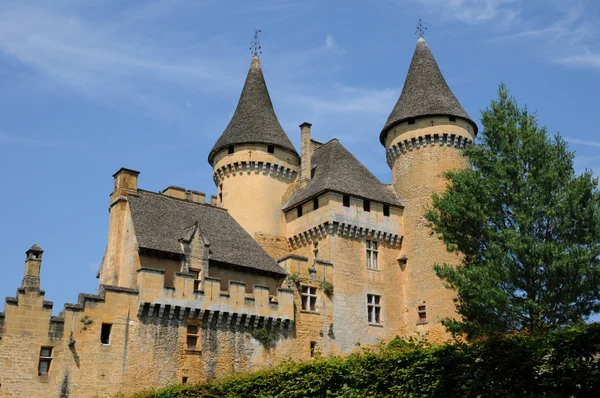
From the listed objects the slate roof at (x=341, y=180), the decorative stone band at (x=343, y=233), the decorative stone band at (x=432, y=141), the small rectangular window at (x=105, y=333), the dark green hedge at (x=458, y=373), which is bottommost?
the dark green hedge at (x=458, y=373)

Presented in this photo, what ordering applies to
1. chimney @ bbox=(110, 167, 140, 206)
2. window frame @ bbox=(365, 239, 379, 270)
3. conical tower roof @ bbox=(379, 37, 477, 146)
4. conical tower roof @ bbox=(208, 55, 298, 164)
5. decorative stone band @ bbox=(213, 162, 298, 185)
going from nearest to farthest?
chimney @ bbox=(110, 167, 140, 206) < window frame @ bbox=(365, 239, 379, 270) < conical tower roof @ bbox=(379, 37, 477, 146) < decorative stone band @ bbox=(213, 162, 298, 185) < conical tower roof @ bbox=(208, 55, 298, 164)

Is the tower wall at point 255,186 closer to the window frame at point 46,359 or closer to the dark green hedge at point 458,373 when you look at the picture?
the window frame at point 46,359

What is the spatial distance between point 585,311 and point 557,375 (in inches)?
515

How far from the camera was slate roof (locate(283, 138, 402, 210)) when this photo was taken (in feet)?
119

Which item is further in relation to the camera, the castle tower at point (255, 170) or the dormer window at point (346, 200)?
the castle tower at point (255, 170)

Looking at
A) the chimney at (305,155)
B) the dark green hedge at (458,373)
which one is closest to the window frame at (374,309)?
the chimney at (305,155)

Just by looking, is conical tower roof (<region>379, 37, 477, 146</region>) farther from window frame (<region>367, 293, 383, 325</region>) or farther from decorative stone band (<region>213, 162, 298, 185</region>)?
window frame (<region>367, 293, 383, 325</region>)

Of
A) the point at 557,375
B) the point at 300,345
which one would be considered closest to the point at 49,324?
the point at 300,345

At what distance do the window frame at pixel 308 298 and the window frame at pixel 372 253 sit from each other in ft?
13.3

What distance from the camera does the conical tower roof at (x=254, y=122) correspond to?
38406mm

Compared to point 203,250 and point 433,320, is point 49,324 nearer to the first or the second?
point 203,250

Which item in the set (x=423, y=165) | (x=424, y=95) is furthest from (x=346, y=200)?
(x=424, y=95)

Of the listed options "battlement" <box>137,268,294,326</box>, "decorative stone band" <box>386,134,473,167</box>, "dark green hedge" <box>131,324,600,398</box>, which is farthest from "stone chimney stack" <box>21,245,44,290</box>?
"decorative stone band" <box>386,134,473,167</box>

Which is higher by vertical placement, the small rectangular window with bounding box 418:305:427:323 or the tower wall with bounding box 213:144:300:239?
the tower wall with bounding box 213:144:300:239
